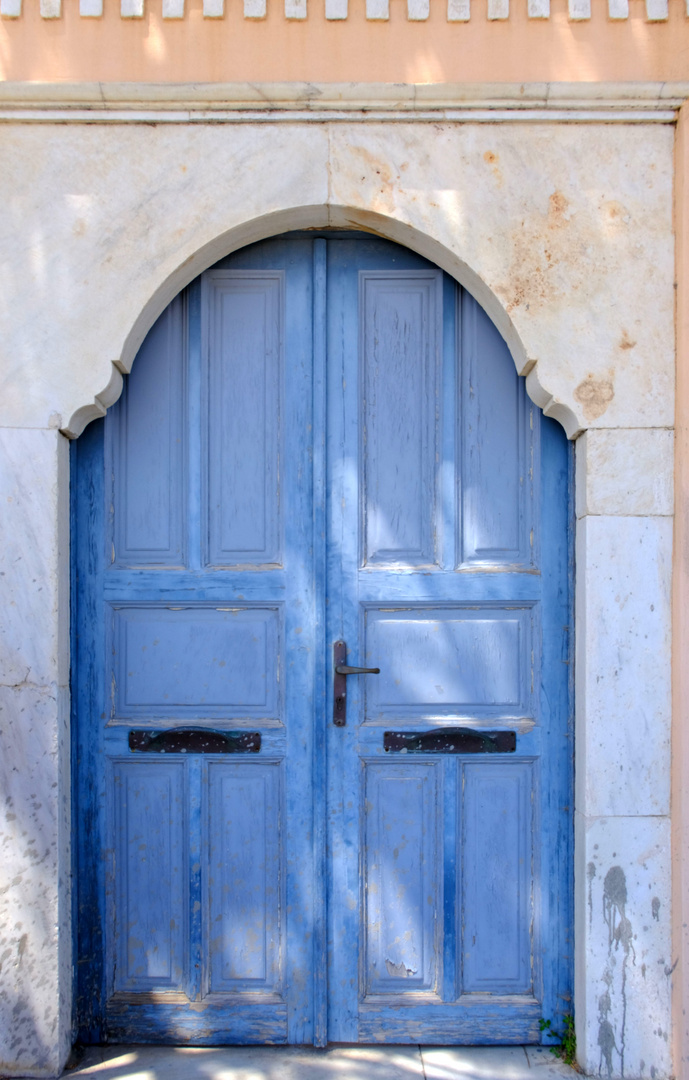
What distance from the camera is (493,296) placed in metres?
2.28

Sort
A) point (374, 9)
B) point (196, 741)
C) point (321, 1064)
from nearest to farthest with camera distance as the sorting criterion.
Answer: point (374, 9) < point (321, 1064) < point (196, 741)

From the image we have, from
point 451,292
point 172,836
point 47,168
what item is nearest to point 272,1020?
point 172,836

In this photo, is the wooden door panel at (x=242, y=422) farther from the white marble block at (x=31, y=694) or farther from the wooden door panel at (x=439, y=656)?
the white marble block at (x=31, y=694)

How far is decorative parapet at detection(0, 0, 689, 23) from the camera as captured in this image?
2207mm

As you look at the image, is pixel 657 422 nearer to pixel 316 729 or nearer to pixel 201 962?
pixel 316 729

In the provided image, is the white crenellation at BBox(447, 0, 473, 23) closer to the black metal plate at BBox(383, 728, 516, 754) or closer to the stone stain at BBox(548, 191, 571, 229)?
the stone stain at BBox(548, 191, 571, 229)

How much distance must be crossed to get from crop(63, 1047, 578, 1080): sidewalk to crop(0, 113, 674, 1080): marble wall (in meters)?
0.15

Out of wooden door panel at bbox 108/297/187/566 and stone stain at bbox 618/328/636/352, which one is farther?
wooden door panel at bbox 108/297/187/566

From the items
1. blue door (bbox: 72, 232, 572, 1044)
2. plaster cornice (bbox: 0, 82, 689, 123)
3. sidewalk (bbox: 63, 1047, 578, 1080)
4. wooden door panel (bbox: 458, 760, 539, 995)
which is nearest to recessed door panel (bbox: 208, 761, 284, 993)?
blue door (bbox: 72, 232, 572, 1044)

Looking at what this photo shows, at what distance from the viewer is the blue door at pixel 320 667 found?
243 centimetres

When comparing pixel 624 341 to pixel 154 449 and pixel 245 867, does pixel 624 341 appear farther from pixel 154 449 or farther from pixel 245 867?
pixel 245 867

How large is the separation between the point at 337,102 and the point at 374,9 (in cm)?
29

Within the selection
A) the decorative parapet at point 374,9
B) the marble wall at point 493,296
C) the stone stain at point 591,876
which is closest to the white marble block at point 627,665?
the marble wall at point 493,296

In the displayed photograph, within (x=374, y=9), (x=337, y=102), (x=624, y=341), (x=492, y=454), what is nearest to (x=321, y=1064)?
(x=492, y=454)
